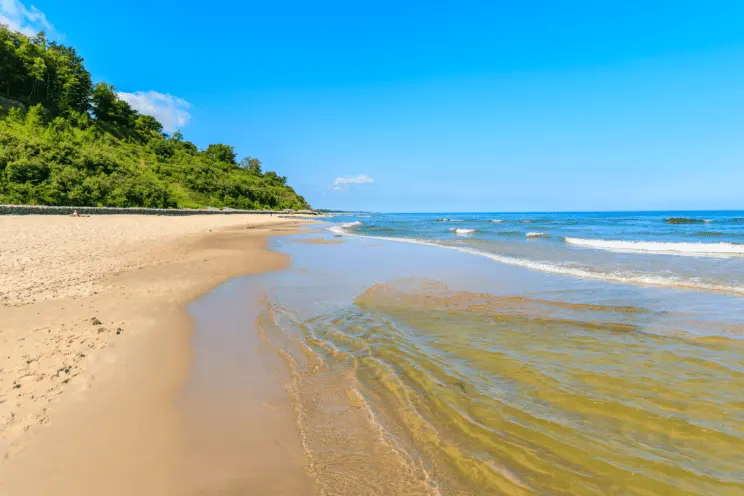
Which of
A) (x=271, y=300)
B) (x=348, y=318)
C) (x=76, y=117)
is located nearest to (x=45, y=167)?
(x=76, y=117)

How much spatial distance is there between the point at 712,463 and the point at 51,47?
101 meters

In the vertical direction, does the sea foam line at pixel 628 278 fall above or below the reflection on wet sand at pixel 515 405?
below

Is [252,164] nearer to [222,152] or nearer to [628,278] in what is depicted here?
[222,152]

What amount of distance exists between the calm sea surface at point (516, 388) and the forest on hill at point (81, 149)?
3947cm

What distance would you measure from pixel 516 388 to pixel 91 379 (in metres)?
5.26

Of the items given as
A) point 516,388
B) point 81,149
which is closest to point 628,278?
point 516,388

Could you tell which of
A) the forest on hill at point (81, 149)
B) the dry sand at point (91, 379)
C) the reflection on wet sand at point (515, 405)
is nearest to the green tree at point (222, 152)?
the forest on hill at point (81, 149)

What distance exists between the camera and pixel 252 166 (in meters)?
123

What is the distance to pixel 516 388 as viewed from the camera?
14.4 feet

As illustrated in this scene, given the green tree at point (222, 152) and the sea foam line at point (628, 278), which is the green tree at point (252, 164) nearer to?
the green tree at point (222, 152)

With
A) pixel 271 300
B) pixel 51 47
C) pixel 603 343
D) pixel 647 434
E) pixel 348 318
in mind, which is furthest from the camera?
pixel 51 47

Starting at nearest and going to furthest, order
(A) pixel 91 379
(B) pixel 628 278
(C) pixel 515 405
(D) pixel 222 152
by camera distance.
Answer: (C) pixel 515 405, (A) pixel 91 379, (B) pixel 628 278, (D) pixel 222 152

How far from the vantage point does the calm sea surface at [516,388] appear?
115 inches

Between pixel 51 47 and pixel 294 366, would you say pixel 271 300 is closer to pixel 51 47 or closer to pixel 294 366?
pixel 294 366
